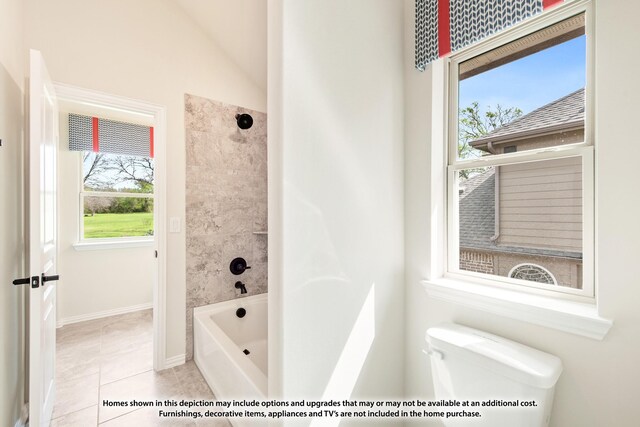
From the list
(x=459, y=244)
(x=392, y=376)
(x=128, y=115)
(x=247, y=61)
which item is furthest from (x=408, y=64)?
(x=128, y=115)

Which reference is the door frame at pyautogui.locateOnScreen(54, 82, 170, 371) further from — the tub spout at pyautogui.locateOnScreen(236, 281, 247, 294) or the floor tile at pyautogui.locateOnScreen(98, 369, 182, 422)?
the tub spout at pyautogui.locateOnScreen(236, 281, 247, 294)

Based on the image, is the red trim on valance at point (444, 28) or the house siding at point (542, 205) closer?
the house siding at point (542, 205)

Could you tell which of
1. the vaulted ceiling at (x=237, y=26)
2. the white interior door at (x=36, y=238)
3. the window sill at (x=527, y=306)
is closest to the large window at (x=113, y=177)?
the vaulted ceiling at (x=237, y=26)

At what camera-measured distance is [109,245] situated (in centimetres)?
337

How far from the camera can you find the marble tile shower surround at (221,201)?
2.33 metres

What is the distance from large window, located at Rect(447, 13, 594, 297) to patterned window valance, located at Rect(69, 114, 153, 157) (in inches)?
144

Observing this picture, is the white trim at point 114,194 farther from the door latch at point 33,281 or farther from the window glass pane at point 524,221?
the window glass pane at point 524,221

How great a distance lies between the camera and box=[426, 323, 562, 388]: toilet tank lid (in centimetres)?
93

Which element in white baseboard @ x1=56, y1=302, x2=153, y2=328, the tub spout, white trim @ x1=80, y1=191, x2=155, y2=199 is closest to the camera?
the tub spout

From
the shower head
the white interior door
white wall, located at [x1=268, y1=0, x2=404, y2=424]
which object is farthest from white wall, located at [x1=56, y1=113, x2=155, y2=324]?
white wall, located at [x1=268, y1=0, x2=404, y2=424]

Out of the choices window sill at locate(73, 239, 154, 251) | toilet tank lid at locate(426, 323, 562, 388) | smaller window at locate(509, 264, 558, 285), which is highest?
smaller window at locate(509, 264, 558, 285)

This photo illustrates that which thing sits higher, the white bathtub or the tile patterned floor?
the white bathtub

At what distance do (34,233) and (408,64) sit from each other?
6.91 ft

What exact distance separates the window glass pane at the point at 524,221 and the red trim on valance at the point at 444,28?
0.61 meters
